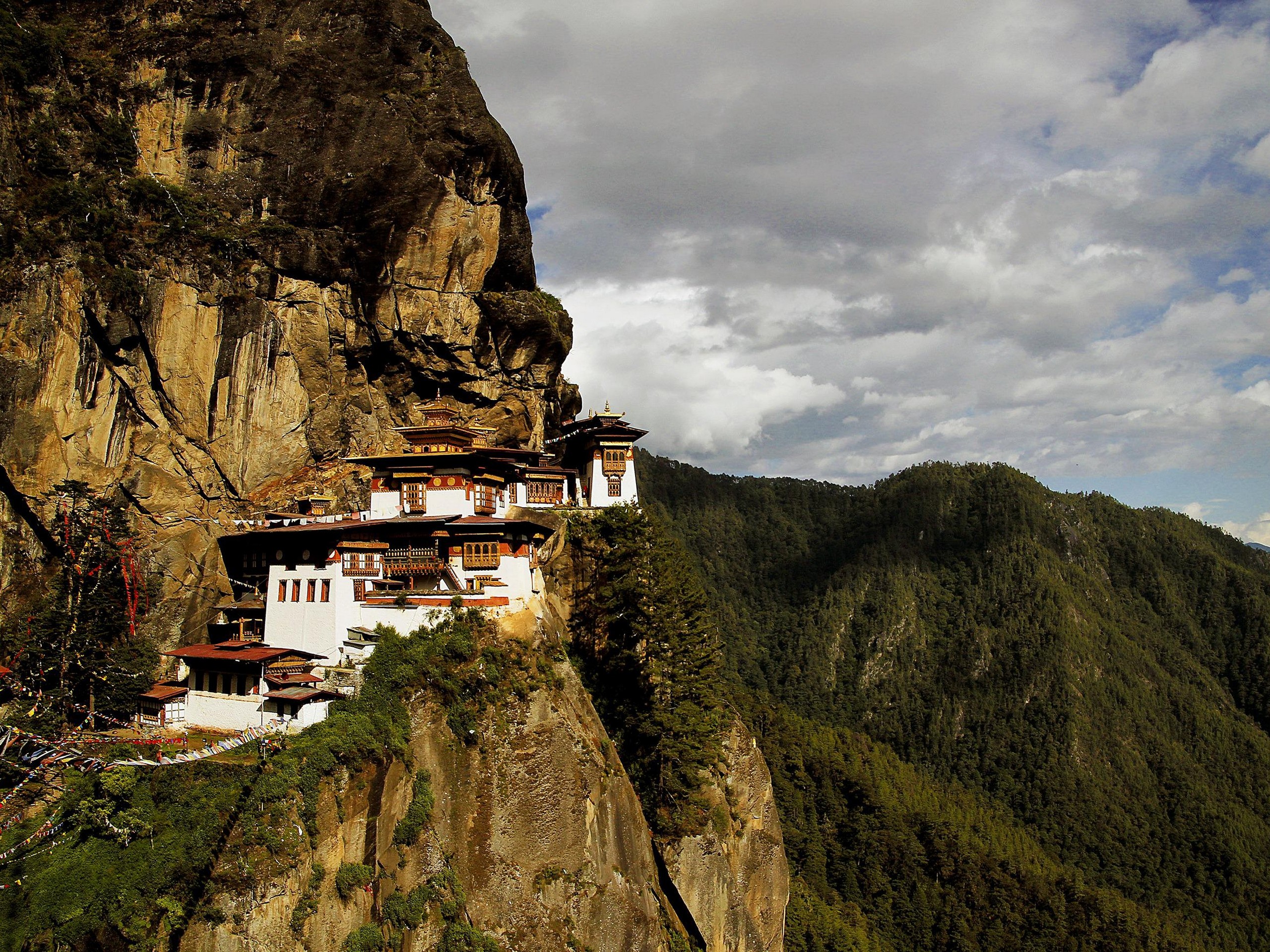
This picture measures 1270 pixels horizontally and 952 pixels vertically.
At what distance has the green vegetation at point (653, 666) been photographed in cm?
4006

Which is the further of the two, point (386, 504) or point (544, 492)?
point (544, 492)

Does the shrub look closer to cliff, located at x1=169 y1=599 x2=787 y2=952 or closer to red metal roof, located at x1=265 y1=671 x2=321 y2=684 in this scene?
cliff, located at x1=169 y1=599 x2=787 y2=952

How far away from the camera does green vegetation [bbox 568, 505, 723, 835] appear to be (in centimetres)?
4006

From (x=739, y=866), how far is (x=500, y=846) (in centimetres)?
1923

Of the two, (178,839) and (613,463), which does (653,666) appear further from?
(178,839)

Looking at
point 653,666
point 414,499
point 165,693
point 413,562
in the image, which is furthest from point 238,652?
point 653,666

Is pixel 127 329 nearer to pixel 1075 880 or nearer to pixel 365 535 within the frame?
pixel 365 535

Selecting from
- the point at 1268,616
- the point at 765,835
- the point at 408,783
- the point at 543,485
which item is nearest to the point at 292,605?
the point at 408,783

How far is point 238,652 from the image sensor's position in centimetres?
3691

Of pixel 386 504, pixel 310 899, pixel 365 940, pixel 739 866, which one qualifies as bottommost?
pixel 739 866

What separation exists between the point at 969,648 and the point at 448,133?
175m

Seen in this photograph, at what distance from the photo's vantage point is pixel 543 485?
51188mm

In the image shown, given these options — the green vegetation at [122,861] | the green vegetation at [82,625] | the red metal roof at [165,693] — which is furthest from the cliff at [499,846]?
the green vegetation at [82,625]

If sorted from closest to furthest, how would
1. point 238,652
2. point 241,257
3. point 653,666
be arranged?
point 238,652 → point 653,666 → point 241,257
